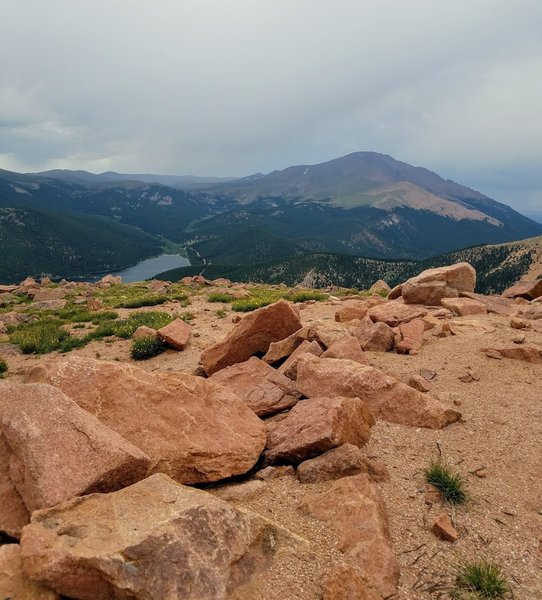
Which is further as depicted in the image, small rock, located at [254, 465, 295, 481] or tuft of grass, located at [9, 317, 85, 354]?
tuft of grass, located at [9, 317, 85, 354]

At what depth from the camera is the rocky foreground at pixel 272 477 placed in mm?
4637

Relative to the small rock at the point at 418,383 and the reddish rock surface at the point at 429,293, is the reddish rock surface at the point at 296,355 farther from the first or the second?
the reddish rock surface at the point at 429,293

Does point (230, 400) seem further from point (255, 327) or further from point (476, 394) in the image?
point (476, 394)

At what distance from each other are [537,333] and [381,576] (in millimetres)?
11725

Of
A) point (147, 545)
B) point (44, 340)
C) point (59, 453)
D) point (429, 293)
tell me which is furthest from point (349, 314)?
point (147, 545)

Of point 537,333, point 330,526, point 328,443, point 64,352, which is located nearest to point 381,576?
point 330,526

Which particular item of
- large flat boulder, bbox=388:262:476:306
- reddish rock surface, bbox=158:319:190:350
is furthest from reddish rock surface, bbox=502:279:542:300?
reddish rock surface, bbox=158:319:190:350

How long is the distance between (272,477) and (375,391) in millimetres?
3352

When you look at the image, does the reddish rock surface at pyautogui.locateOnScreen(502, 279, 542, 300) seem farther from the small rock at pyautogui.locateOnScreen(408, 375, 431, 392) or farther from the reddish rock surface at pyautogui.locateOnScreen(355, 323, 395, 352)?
the small rock at pyautogui.locateOnScreen(408, 375, 431, 392)

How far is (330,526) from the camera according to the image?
6020 millimetres

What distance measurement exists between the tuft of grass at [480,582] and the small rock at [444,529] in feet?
1.80

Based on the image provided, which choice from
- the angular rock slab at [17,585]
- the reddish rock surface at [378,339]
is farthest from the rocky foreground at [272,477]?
the reddish rock surface at [378,339]

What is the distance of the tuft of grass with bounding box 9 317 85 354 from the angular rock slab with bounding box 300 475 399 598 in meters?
14.4

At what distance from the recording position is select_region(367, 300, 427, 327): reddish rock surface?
15.3 meters
